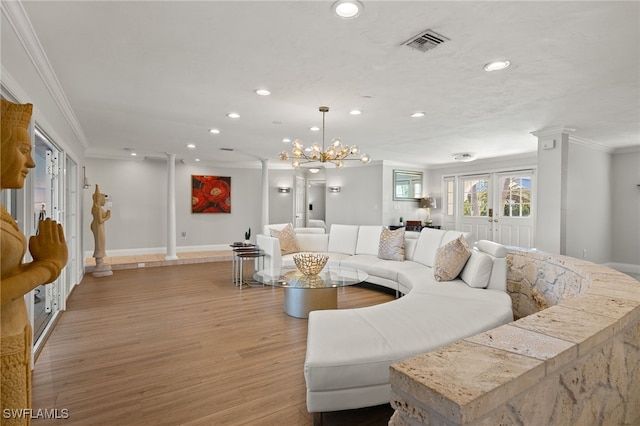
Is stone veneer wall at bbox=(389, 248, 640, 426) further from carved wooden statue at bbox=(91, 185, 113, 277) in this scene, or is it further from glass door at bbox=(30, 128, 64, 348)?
carved wooden statue at bbox=(91, 185, 113, 277)

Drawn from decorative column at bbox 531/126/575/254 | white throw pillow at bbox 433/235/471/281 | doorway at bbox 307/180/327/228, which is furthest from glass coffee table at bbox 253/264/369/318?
doorway at bbox 307/180/327/228

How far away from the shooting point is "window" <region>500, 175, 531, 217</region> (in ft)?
24.3

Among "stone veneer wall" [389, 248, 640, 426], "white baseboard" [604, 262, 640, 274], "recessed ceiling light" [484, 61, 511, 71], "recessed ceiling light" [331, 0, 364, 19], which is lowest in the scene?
"white baseboard" [604, 262, 640, 274]

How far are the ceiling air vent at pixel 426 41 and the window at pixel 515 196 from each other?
20.7ft

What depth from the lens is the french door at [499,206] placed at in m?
7.41

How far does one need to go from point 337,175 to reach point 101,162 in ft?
18.3

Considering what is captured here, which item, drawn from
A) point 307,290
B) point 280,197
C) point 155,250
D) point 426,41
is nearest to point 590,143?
point 426,41

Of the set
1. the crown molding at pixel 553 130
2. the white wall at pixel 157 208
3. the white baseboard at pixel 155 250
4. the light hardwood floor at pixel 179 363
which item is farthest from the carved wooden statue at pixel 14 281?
the white wall at pixel 157 208

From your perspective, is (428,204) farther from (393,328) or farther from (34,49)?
(34,49)

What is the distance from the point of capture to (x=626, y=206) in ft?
20.6

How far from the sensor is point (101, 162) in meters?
7.38

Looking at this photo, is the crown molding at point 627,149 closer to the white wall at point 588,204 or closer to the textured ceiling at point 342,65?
the white wall at point 588,204

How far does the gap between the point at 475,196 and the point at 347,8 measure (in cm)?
753

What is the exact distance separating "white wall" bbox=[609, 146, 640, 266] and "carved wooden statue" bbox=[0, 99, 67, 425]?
27.3 ft
